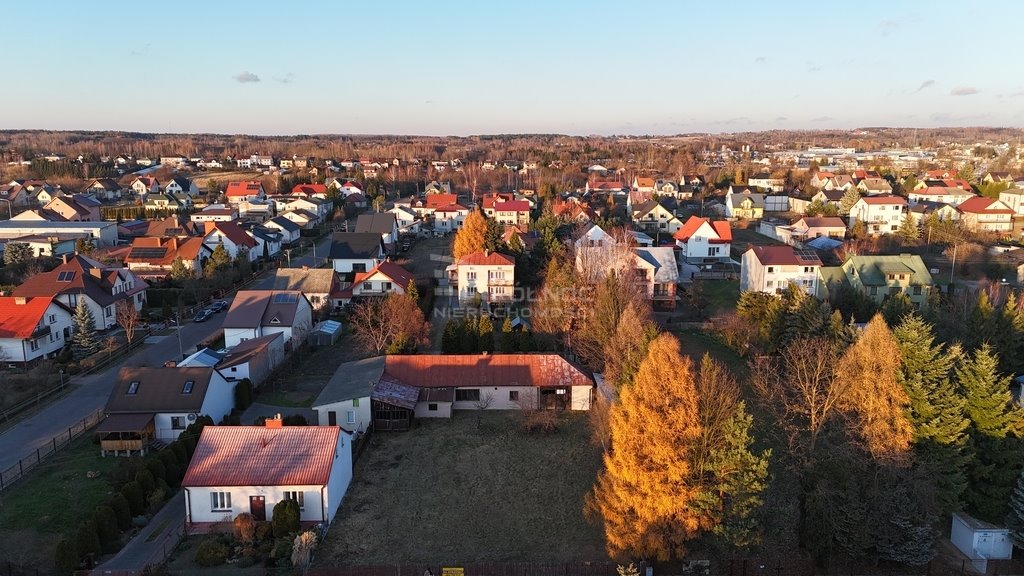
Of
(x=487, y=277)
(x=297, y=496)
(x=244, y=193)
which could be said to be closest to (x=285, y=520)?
(x=297, y=496)

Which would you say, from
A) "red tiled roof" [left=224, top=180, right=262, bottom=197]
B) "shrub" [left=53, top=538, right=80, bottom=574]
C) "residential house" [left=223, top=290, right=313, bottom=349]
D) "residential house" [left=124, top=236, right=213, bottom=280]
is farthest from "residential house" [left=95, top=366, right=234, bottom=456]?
"red tiled roof" [left=224, top=180, right=262, bottom=197]

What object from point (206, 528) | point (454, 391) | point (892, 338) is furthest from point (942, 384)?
point (206, 528)

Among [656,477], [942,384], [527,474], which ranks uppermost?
[942,384]

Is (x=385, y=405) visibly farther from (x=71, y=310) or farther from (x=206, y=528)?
(x=71, y=310)

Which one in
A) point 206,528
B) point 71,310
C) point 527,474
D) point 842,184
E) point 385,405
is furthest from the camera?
point 842,184

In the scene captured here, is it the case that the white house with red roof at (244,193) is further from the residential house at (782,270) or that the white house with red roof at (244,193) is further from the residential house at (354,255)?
the residential house at (782,270)

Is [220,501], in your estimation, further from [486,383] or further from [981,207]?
[981,207]

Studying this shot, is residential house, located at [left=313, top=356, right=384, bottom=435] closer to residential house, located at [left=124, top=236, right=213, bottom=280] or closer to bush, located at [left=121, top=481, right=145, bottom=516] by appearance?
bush, located at [left=121, top=481, right=145, bottom=516]
